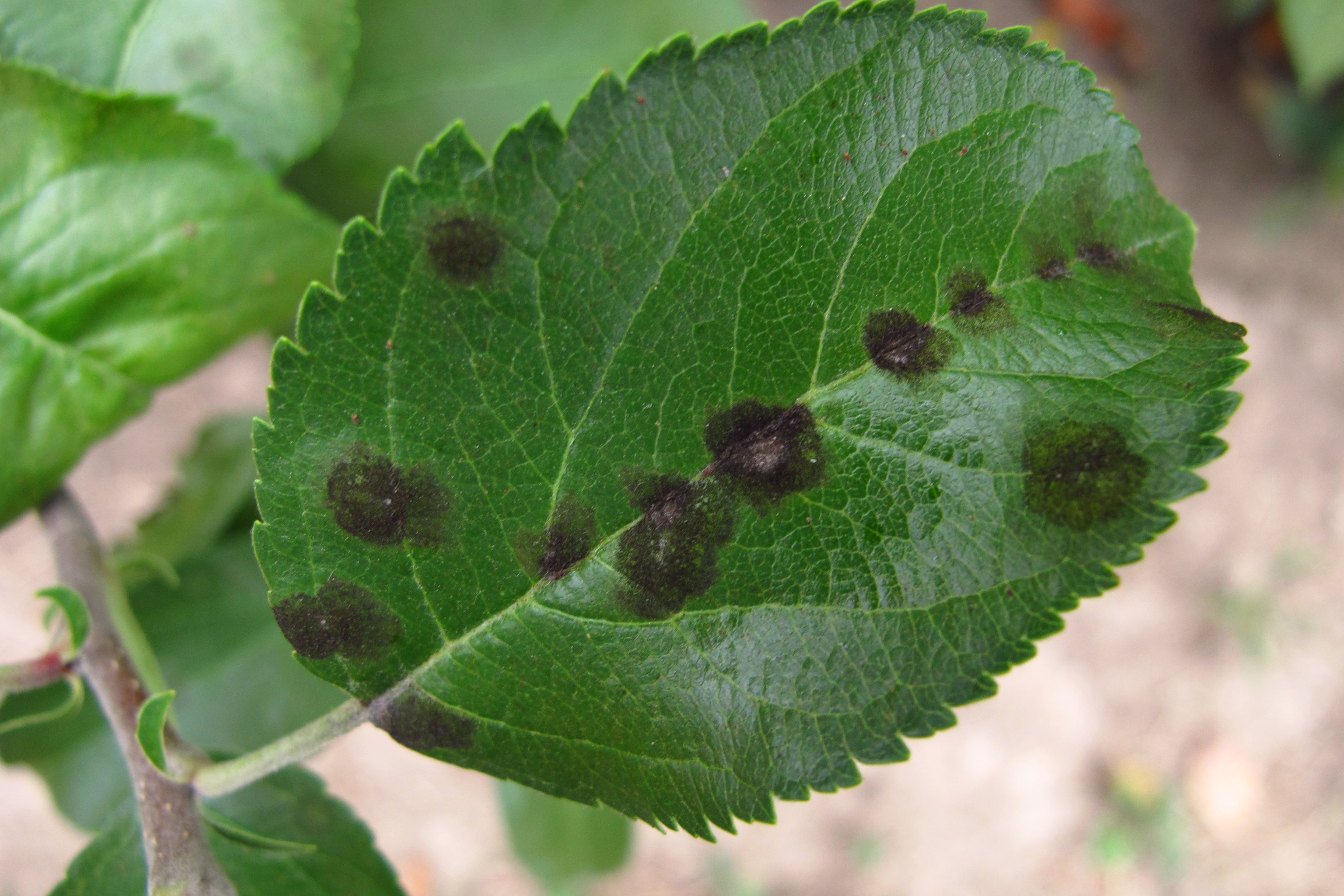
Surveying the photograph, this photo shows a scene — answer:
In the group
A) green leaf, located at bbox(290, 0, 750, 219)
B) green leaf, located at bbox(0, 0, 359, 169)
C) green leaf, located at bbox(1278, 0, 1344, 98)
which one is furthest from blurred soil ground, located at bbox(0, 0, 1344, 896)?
green leaf, located at bbox(0, 0, 359, 169)

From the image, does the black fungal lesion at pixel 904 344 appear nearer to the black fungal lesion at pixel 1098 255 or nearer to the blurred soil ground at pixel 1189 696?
the black fungal lesion at pixel 1098 255

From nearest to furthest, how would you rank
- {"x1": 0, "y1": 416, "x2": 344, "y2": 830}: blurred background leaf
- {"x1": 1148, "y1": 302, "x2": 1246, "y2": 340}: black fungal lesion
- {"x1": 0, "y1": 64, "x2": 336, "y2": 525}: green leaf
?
1. {"x1": 1148, "y1": 302, "x2": 1246, "y2": 340}: black fungal lesion
2. {"x1": 0, "y1": 64, "x2": 336, "y2": 525}: green leaf
3. {"x1": 0, "y1": 416, "x2": 344, "y2": 830}: blurred background leaf

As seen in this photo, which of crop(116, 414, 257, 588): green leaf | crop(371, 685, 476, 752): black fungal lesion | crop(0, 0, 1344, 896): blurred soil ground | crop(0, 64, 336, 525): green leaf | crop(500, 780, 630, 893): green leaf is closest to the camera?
crop(371, 685, 476, 752): black fungal lesion

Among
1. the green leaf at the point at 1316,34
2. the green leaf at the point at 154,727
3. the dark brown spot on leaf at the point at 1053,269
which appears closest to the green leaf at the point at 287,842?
the green leaf at the point at 154,727

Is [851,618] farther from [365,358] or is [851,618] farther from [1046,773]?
[1046,773]

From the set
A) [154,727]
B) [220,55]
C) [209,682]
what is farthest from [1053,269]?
[209,682]

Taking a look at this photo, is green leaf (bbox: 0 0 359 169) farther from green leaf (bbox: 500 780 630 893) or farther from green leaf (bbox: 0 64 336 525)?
green leaf (bbox: 500 780 630 893)

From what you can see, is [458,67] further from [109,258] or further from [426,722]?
[426,722]
